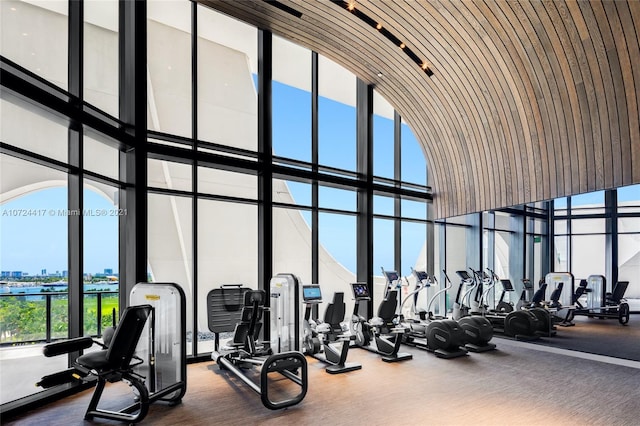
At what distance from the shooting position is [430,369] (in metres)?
5.70

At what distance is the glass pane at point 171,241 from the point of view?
19.9 ft

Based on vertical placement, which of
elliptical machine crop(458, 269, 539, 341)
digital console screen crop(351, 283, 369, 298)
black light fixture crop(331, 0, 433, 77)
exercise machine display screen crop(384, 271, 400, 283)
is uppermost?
black light fixture crop(331, 0, 433, 77)

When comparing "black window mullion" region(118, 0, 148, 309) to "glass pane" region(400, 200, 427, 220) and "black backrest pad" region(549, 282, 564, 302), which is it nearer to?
"glass pane" region(400, 200, 427, 220)

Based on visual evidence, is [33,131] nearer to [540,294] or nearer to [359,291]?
[359,291]

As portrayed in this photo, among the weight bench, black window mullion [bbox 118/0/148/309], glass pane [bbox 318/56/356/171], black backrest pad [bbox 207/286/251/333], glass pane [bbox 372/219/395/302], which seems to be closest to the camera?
the weight bench

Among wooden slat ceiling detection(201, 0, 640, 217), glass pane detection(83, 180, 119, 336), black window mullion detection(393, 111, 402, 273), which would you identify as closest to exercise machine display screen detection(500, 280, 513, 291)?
wooden slat ceiling detection(201, 0, 640, 217)

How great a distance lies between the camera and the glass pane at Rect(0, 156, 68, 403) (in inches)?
165

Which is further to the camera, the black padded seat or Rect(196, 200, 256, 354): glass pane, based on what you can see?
Rect(196, 200, 256, 354): glass pane

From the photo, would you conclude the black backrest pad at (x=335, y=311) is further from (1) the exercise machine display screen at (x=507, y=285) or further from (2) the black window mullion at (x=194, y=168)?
(1) the exercise machine display screen at (x=507, y=285)

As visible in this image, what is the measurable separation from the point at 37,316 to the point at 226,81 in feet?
15.0

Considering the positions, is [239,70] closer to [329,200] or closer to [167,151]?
[167,151]

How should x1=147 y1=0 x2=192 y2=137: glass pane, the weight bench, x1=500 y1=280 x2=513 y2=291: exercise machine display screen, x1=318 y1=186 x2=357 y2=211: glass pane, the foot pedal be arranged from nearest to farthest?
the foot pedal < the weight bench < x1=147 y1=0 x2=192 y2=137: glass pane < x1=318 y1=186 x2=357 y2=211: glass pane < x1=500 y1=280 x2=513 y2=291: exercise machine display screen

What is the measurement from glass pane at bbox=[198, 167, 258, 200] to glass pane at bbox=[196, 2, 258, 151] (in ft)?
1.75

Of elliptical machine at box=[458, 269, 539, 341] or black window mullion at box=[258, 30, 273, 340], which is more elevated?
black window mullion at box=[258, 30, 273, 340]
